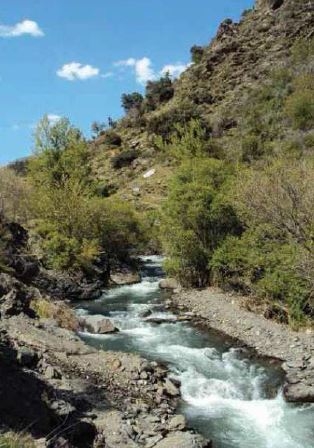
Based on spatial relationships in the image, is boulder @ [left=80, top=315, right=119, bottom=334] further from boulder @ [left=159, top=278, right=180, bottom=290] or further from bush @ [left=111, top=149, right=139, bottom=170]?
bush @ [left=111, top=149, right=139, bottom=170]

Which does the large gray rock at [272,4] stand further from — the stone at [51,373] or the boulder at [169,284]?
the stone at [51,373]

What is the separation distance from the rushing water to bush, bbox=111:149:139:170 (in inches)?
2213

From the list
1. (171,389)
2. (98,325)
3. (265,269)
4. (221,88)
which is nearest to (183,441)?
(171,389)

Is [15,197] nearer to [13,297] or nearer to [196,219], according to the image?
[196,219]

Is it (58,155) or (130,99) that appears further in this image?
(130,99)

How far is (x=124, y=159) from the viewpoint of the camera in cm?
8631

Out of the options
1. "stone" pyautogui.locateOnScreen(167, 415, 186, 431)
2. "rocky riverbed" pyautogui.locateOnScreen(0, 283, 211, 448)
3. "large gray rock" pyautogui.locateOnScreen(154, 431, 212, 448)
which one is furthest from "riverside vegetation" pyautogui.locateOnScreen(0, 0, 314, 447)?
"stone" pyautogui.locateOnScreen(167, 415, 186, 431)

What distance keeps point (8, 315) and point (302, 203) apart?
13519 millimetres

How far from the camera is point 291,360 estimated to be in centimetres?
2181

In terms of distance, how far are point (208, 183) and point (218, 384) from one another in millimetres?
17306

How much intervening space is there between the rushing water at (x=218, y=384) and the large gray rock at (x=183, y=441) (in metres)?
0.74

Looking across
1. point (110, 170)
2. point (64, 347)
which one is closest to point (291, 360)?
point (64, 347)

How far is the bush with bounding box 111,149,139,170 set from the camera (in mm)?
86000

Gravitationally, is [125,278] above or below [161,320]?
above
